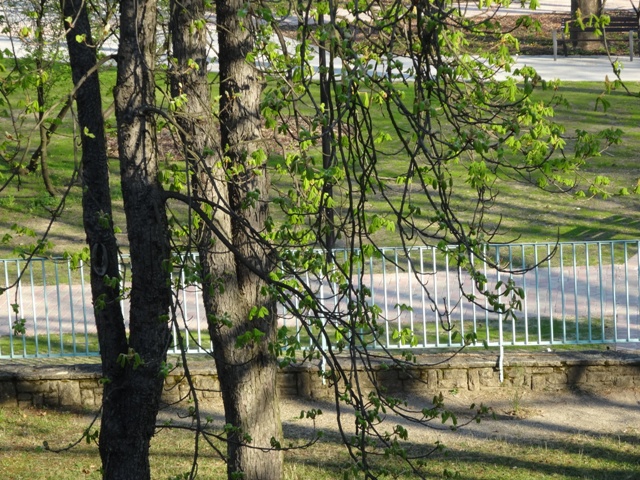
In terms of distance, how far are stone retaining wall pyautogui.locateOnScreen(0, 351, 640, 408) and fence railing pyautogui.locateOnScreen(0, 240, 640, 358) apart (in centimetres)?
28

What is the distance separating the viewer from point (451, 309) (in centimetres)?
1112

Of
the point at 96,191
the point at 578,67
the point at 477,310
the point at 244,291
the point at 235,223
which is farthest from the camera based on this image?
the point at 578,67

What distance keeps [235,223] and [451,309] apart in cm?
355

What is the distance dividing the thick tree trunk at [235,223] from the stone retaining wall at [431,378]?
2.76 metres

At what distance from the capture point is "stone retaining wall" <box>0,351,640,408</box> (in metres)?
11.4

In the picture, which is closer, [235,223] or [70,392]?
[235,223]

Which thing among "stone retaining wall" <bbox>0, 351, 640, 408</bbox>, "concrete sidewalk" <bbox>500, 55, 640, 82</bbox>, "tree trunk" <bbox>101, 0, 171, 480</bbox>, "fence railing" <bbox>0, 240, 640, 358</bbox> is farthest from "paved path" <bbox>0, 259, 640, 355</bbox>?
"concrete sidewalk" <bbox>500, 55, 640, 82</bbox>

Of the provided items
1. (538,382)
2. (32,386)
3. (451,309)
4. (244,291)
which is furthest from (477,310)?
(244,291)

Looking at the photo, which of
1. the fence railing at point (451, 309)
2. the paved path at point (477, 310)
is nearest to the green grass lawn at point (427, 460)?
the fence railing at point (451, 309)

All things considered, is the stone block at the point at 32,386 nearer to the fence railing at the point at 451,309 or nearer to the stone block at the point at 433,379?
the fence railing at the point at 451,309

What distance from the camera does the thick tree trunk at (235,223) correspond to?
7.87 meters

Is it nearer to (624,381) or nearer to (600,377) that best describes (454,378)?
(600,377)

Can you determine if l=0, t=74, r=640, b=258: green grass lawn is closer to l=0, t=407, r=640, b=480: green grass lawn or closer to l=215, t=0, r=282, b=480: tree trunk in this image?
l=0, t=407, r=640, b=480: green grass lawn

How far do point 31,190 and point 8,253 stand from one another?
11.0 ft
